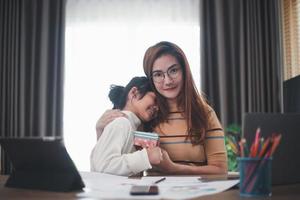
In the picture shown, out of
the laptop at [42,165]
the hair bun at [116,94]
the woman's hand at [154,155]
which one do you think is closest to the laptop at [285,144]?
the laptop at [42,165]

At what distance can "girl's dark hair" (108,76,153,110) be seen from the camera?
2.16 m

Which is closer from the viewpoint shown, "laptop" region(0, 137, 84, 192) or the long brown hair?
"laptop" region(0, 137, 84, 192)

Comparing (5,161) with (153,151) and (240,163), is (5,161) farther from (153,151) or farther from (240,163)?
(240,163)

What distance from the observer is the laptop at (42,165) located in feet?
3.64

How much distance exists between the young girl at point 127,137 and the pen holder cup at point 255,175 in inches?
26.9

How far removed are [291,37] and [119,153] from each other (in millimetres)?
2513

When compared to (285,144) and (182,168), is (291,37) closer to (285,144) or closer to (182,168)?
(182,168)

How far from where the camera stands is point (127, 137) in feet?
6.11

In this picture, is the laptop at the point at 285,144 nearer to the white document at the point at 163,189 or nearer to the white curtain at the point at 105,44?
the white document at the point at 163,189

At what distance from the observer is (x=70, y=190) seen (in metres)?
1.12

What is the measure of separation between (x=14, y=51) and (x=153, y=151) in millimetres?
2645

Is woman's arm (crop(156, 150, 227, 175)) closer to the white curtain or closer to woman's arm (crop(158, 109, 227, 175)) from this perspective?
woman's arm (crop(158, 109, 227, 175))

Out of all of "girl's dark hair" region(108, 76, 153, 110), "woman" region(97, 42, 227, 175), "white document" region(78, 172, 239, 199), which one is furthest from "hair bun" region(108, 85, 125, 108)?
"white document" region(78, 172, 239, 199)

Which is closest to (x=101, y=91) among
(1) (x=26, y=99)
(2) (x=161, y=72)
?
(1) (x=26, y=99)
